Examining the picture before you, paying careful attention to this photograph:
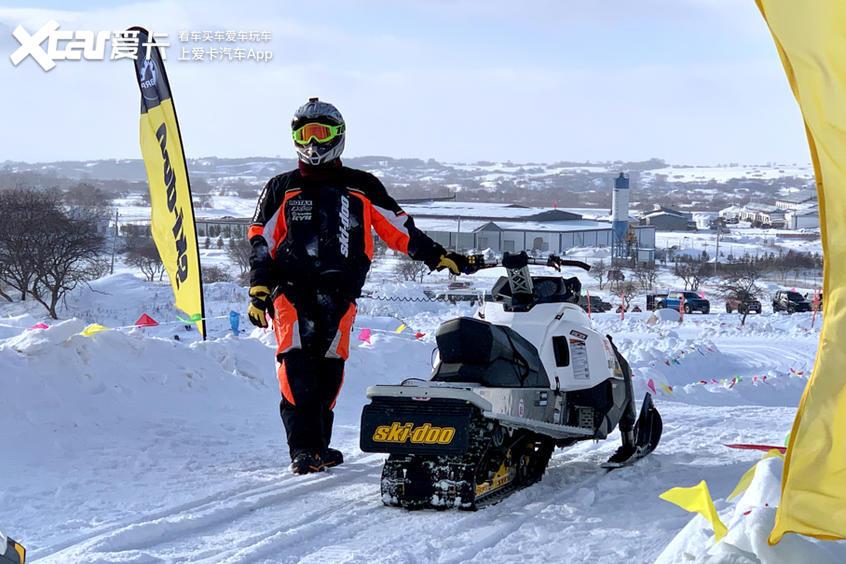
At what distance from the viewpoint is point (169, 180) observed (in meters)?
10.6

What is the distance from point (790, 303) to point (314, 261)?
116 ft

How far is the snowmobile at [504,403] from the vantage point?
5.53 meters

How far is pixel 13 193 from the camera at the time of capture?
4644 centimetres

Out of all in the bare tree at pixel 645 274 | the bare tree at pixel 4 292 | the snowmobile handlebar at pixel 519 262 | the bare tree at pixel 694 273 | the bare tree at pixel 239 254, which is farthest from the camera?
the bare tree at pixel 239 254

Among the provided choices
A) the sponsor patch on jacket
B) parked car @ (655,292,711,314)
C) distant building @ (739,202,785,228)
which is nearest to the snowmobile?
the sponsor patch on jacket

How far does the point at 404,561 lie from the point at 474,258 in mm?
2753

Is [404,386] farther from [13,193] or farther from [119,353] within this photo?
[13,193]

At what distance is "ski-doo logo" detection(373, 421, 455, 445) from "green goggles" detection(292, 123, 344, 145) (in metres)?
2.30

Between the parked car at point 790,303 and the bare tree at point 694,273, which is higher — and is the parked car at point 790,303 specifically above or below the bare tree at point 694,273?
above

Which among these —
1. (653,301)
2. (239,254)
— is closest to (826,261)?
(653,301)

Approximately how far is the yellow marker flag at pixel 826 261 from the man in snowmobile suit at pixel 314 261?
413 centimetres

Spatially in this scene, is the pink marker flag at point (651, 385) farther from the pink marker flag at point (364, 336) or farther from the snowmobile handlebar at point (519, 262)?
the snowmobile handlebar at point (519, 262)

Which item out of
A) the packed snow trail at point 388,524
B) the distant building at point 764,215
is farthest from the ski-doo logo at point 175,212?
the distant building at point 764,215

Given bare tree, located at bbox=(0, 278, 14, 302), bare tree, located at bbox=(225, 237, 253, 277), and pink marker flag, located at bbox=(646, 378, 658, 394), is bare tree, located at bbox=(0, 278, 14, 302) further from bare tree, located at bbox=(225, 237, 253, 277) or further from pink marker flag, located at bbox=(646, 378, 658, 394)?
pink marker flag, located at bbox=(646, 378, 658, 394)
